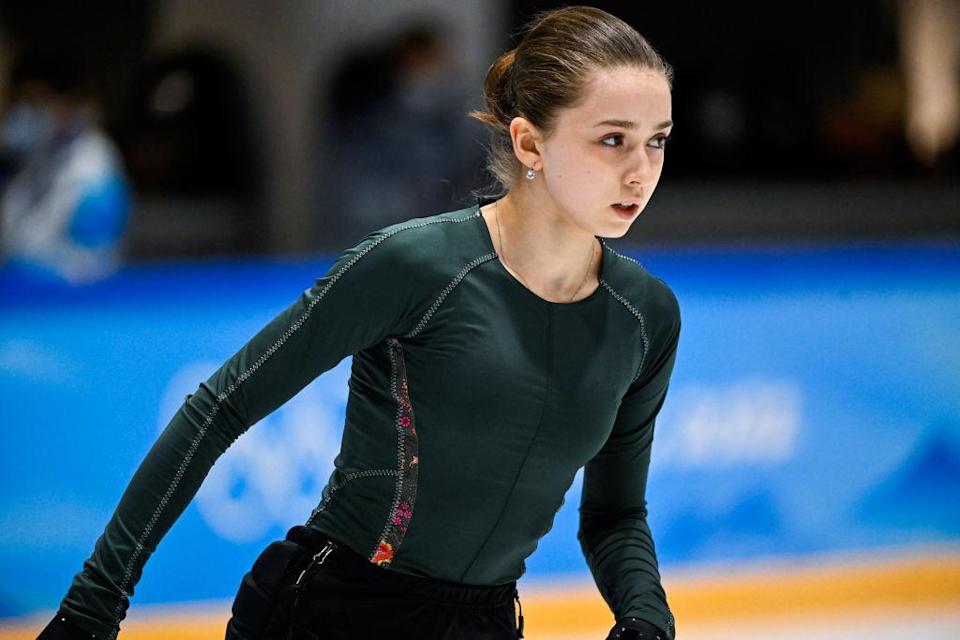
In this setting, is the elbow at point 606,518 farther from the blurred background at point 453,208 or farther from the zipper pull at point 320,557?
the blurred background at point 453,208

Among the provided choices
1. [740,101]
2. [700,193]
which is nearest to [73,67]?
[700,193]

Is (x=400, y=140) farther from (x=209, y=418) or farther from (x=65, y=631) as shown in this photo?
(x=65, y=631)

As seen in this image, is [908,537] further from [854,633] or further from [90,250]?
[90,250]

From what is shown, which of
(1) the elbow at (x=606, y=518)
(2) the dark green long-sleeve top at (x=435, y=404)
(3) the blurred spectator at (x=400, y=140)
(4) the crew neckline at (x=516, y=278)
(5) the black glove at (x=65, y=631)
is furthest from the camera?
(3) the blurred spectator at (x=400, y=140)

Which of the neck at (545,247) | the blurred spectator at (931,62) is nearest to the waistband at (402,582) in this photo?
the neck at (545,247)

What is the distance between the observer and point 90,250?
14.9ft

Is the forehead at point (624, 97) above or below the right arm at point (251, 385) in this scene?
above

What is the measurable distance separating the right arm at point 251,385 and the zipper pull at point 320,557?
19 cm

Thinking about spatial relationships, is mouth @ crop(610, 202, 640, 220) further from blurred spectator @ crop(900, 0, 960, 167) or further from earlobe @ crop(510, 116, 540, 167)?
blurred spectator @ crop(900, 0, 960, 167)

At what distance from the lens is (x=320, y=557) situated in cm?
183

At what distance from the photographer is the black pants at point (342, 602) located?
5.92 ft

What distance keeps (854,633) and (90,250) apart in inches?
106

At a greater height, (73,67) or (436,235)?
(73,67)

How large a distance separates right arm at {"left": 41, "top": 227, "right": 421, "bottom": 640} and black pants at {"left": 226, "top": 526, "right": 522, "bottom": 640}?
176 mm
